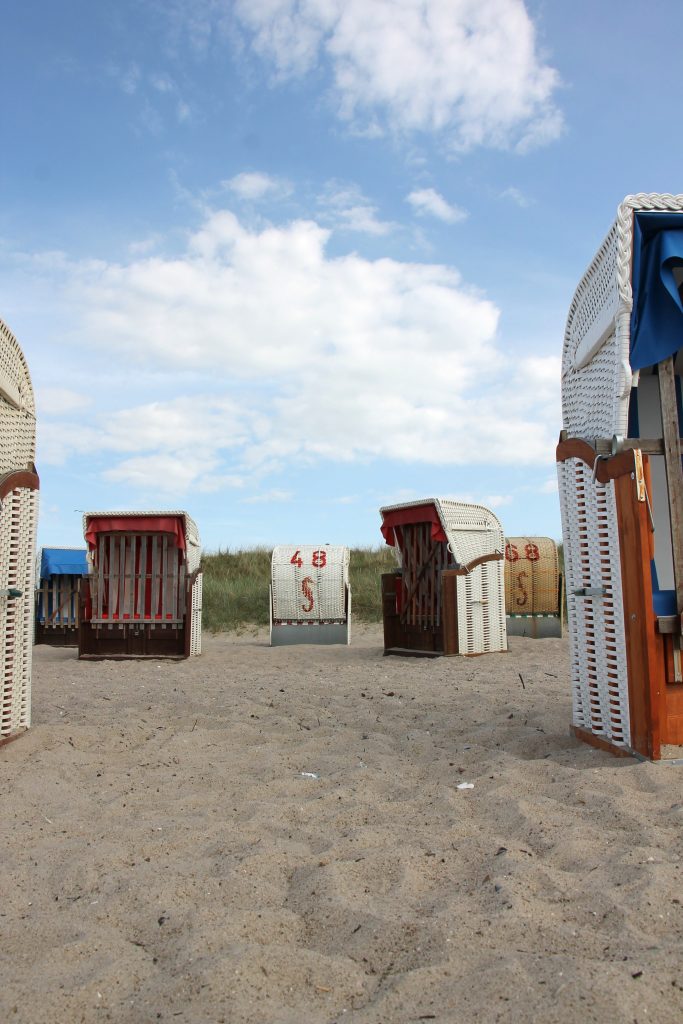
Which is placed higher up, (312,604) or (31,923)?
(312,604)

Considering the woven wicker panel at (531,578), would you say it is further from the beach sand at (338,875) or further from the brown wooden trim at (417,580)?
the beach sand at (338,875)

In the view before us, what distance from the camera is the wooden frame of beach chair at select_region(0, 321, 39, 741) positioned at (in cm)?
524

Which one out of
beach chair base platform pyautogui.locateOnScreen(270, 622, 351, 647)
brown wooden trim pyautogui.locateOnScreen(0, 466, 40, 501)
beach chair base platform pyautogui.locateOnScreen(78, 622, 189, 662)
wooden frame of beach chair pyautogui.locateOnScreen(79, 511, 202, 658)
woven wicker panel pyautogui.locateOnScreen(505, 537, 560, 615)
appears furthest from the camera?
beach chair base platform pyautogui.locateOnScreen(270, 622, 351, 647)

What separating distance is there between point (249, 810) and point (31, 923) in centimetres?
124

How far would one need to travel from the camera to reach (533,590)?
13875mm

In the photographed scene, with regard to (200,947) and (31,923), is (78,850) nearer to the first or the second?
(31,923)

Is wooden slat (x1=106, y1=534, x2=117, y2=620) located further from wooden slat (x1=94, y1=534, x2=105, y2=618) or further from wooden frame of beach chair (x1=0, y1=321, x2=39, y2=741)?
wooden frame of beach chair (x1=0, y1=321, x2=39, y2=741)

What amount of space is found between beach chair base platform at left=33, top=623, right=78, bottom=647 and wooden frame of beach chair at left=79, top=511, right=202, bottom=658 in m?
3.03

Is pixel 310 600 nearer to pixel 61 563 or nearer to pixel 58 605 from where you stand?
pixel 61 563

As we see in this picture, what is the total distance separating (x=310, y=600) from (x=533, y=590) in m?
4.02

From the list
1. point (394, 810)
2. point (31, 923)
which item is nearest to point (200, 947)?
point (31, 923)

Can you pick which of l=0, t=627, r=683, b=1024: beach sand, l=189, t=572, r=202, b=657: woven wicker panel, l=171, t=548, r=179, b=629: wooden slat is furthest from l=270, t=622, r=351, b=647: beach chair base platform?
l=0, t=627, r=683, b=1024: beach sand

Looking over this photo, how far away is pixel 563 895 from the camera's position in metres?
2.58

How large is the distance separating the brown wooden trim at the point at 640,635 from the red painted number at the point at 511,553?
9515mm
